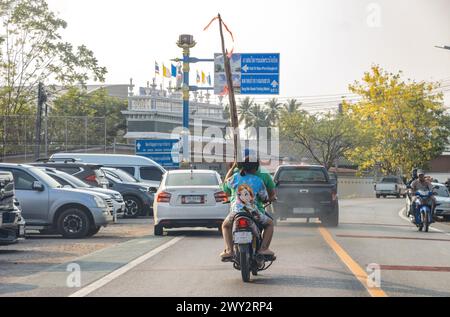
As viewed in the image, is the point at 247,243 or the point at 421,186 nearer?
the point at 247,243

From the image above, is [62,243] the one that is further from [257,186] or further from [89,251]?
[257,186]

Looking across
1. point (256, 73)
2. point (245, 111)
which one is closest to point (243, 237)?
point (256, 73)

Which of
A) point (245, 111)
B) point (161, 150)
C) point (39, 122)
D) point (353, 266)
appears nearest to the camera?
point (353, 266)

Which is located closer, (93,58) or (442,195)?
(442,195)

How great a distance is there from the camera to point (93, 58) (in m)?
54.0

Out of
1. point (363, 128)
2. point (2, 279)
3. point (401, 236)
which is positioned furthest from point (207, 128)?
point (2, 279)

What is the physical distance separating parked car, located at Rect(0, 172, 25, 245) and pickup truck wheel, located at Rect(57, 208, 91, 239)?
13.6 ft

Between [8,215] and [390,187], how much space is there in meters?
58.7

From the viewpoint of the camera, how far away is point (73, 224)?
68.1ft

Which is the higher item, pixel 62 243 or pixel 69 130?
pixel 69 130

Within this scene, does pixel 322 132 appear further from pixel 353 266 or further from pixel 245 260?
pixel 245 260

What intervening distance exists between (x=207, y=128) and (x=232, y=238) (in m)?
73.1

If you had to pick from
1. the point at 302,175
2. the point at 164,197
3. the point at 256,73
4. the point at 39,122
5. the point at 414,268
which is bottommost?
the point at 414,268

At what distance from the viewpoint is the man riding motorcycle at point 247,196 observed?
11891 millimetres
